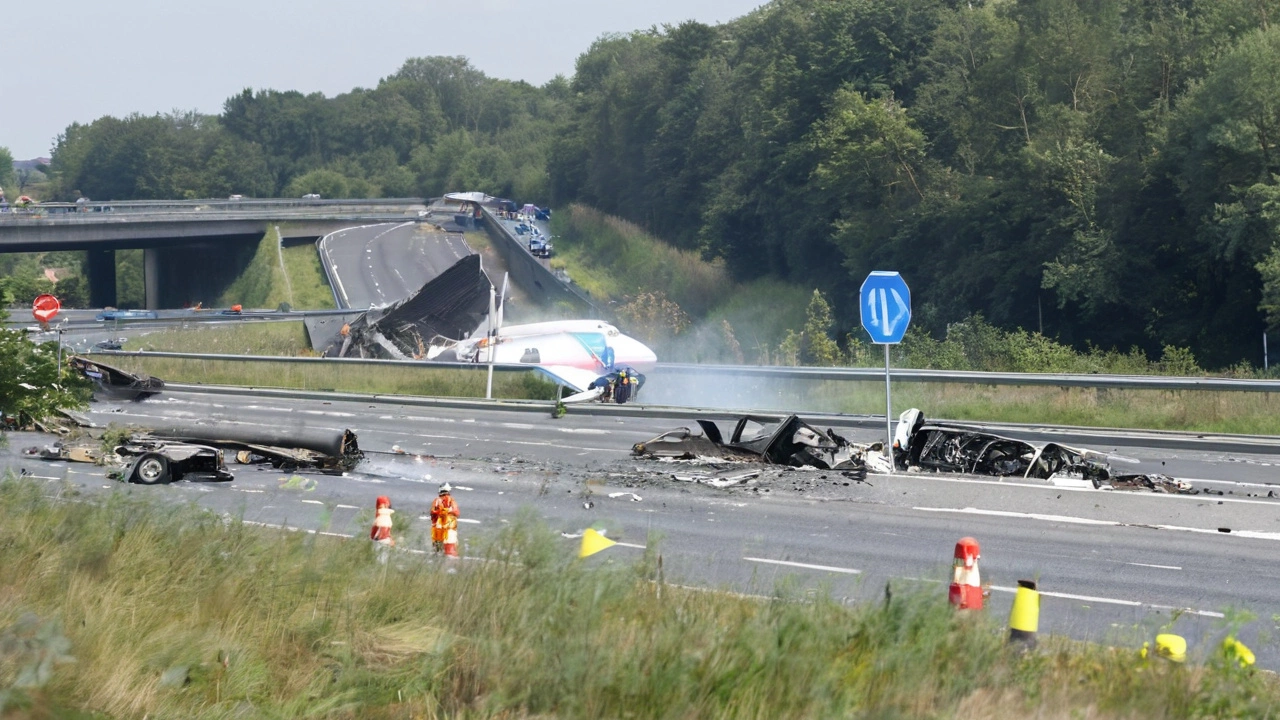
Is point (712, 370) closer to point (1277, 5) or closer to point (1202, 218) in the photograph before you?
point (1202, 218)

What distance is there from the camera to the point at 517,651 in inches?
251

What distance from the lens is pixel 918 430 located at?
17016mm

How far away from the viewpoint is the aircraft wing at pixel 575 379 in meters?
31.2

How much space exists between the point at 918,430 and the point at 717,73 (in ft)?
250

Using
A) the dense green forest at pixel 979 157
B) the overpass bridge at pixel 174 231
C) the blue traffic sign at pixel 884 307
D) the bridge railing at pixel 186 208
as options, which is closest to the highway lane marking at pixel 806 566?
the blue traffic sign at pixel 884 307

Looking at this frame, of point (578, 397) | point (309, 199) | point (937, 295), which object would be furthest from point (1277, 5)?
point (309, 199)

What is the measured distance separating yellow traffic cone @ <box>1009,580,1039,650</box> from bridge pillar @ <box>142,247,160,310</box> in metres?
93.1

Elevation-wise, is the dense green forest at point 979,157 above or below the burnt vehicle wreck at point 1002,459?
above

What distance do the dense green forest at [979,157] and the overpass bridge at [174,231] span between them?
2381 centimetres

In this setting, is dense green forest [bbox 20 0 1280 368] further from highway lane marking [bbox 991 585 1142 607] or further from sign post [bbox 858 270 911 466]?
highway lane marking [bbox 991 585 1142 607]

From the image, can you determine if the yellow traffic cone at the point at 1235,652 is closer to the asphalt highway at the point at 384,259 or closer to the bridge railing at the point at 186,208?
the asphalt highway at the point at 384,259

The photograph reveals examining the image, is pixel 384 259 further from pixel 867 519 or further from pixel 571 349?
pixel 867 519

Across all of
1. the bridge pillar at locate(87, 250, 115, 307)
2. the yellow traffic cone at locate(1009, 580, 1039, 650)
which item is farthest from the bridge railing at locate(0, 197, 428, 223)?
the yellow traffic cone at locate(1009, 580, 1039, 650)

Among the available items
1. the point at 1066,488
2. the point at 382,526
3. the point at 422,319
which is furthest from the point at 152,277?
the point at 382,526
